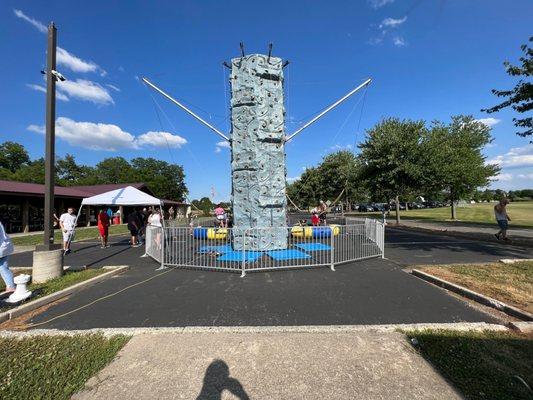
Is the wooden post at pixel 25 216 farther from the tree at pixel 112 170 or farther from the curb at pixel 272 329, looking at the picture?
the tree at pixel 112 170

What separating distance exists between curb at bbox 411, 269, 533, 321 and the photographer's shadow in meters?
4.62

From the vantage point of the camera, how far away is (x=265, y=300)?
5746mm

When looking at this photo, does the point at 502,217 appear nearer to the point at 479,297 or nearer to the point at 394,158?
the point at 479,297

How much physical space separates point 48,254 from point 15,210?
2286 cm

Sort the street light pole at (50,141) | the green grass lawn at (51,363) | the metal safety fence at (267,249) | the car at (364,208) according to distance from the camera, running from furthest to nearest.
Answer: the car at (364,208)
the metal safety fence at (267,249)
the street light pole at (50,141)
the green grass lawn at (51,363)

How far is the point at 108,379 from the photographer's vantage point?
321 centimetres

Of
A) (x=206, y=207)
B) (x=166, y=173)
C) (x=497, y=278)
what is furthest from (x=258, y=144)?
(x=166, y=173)

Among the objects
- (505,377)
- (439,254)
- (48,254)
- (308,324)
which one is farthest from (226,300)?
(439,254)

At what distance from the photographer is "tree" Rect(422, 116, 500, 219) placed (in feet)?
76.1

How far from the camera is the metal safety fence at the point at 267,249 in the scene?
29.1 ft

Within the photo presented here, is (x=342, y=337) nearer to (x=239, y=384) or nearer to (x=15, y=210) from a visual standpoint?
(x=239, y=384)

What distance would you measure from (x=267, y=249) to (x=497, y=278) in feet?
22.8

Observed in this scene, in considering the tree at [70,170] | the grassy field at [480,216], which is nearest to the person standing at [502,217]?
the grassy field at [480,216]

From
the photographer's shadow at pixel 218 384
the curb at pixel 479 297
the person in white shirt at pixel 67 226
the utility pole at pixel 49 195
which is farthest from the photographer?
the person in white shirt at pixel 67 226
